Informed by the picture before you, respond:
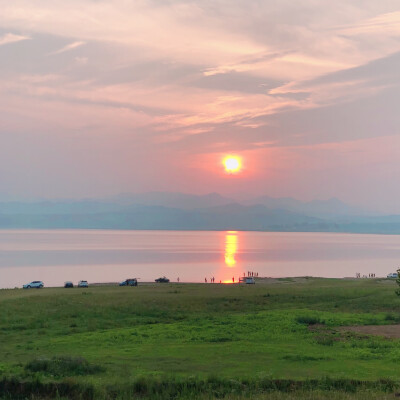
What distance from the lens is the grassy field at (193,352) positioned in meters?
17.0

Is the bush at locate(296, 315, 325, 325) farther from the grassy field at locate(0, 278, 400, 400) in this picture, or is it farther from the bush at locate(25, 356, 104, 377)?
the bush at locate(25, 356, 104, 377)

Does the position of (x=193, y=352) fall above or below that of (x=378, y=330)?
above

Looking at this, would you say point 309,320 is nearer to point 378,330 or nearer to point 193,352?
point 378,330

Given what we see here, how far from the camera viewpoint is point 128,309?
40.6 metres

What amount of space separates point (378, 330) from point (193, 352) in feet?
43.6

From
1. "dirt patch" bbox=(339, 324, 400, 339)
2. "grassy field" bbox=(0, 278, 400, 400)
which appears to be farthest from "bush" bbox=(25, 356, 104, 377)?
"dirt patch" bbox=(339, 324, 400, 339)

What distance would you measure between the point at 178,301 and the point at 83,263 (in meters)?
141

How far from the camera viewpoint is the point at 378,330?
30.3 metres

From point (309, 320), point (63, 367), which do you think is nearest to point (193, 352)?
point (63, 367)

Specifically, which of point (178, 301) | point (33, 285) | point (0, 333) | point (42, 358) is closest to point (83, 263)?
point (33, 285)

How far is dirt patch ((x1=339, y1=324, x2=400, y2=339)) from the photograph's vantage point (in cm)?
2870

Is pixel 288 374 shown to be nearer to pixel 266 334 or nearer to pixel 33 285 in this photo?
pixel 266 334

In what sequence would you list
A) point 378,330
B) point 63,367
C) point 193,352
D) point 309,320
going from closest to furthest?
point 63,367, point 193,352, point 378,330, point 309,320

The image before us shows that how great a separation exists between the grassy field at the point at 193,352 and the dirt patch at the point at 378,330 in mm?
1037
